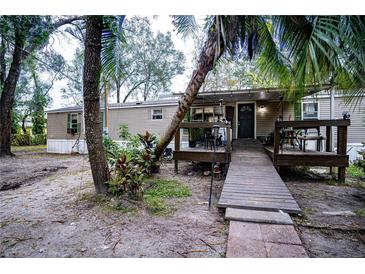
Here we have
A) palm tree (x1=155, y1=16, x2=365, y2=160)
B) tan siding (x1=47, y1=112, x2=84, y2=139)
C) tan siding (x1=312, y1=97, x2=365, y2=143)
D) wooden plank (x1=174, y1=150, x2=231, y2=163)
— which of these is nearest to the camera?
palm tree (x1=155, y1=16, x2=365, y2=160)

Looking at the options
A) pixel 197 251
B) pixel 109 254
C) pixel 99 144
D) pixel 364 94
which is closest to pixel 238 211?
pixel 197 251

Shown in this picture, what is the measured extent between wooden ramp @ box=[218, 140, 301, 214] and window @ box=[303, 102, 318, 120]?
16.3 ft

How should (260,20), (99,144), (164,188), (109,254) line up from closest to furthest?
(109,254) → (99,144) → (260,20) → (164,188)

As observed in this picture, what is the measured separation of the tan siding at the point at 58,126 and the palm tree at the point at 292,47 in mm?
10701

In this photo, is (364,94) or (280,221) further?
(364,94)

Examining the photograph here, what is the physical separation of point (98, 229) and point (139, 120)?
9210 millimetres

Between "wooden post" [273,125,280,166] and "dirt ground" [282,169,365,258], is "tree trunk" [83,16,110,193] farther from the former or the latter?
"wooden post" [273,125,280,166]

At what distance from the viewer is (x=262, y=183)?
4.01 m

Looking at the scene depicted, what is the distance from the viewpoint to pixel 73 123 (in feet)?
43.7

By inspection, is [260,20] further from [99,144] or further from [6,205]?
[6,205]

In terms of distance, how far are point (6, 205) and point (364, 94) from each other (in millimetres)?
7056

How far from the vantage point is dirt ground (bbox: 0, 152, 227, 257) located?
2.17 metres

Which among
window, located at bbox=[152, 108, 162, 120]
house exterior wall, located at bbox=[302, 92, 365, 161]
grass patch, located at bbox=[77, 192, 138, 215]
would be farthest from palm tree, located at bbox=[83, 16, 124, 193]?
house exterior wall, located at bbox=[302, 92, 365, 161]

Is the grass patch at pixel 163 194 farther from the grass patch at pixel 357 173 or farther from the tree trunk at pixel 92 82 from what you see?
the grass patch at pixel 357 173
